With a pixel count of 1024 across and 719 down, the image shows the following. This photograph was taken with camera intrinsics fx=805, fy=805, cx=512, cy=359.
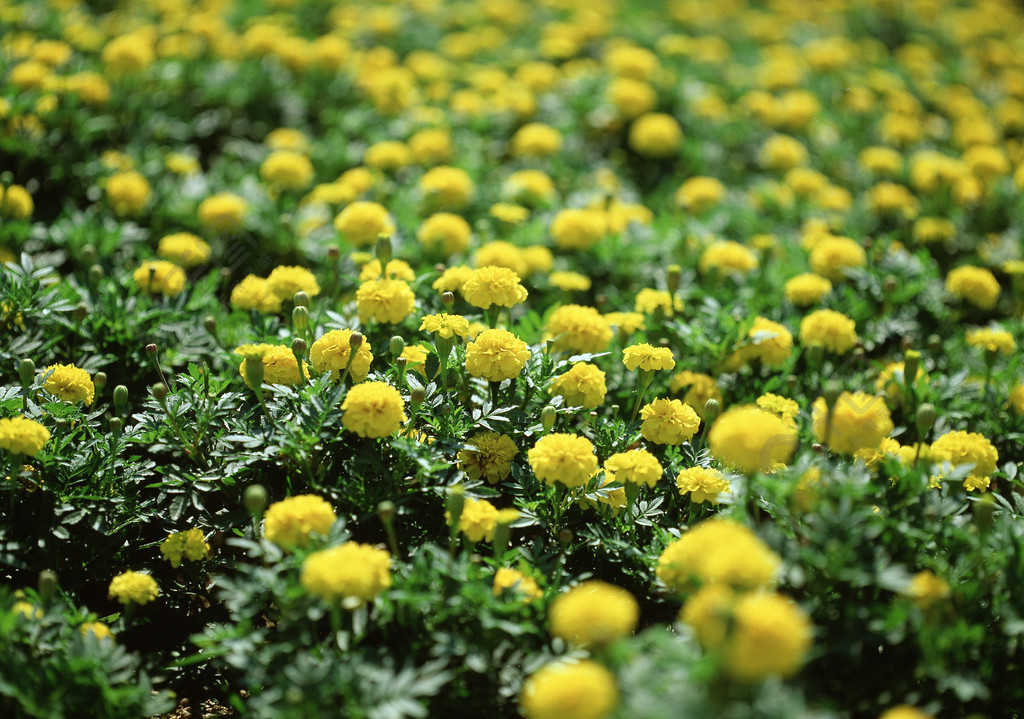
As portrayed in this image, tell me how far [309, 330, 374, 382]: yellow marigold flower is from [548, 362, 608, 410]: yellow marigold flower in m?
0.55

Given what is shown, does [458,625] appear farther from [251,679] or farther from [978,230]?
[978,230]

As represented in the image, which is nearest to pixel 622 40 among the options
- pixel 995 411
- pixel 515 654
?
pixel 995 411

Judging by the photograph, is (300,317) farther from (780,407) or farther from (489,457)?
(780,407)

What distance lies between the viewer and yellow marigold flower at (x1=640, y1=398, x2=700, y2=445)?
227 centimetres

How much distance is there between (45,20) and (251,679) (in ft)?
14.8

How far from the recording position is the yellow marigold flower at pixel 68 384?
7.50 feet

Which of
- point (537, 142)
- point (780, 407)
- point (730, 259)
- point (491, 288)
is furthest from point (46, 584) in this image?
point (537, 142)

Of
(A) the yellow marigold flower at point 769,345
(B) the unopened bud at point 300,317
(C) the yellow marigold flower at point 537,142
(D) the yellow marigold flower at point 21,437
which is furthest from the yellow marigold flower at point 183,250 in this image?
(A) the yellow marigold flower at point 769,345

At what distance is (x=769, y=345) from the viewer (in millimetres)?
2701

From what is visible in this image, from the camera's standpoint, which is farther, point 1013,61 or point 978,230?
point 1013,61

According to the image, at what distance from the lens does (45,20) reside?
4645 millimetres

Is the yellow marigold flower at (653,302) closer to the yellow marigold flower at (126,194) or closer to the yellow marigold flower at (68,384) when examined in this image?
the yellow marigold flower at (68,384)

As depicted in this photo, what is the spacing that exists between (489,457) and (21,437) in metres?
1.17

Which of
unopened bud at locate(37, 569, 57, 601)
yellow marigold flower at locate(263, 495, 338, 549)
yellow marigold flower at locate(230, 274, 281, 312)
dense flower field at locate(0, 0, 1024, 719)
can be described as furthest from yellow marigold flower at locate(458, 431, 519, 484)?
unopened bud at locate(37, 569, 57, 601)
